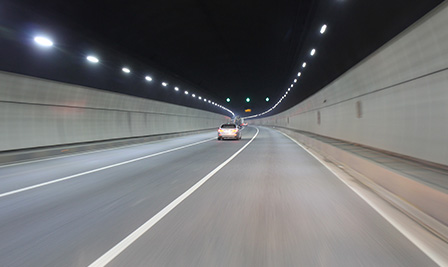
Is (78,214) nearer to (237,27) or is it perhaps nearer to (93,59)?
(93,59)

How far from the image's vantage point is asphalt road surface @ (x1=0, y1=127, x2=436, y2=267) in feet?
11.8

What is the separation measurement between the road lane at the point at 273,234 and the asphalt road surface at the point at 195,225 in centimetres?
1

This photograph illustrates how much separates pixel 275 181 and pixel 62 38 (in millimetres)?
10755

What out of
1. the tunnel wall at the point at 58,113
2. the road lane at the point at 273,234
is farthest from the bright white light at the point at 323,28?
the tunnel wall at the point at 58,113

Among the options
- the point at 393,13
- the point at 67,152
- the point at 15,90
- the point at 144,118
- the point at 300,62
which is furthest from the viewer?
the point at 144,118

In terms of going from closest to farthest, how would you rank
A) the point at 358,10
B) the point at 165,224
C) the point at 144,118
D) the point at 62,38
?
the point at 165,224, the point at 358,10, the point at 62,38, the point at 144,118

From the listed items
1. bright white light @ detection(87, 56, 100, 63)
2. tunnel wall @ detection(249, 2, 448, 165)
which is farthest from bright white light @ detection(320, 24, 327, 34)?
bright white light @ detection(87, 56, 100, 63)

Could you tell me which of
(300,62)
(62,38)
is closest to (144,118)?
(300,62)

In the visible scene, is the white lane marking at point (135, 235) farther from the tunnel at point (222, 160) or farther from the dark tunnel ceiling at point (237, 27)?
the dark tunnel ceiling at point (237, 27)

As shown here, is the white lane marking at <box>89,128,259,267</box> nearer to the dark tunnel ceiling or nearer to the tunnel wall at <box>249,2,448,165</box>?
the tunnel wall at <box>249,2,448,165</box>

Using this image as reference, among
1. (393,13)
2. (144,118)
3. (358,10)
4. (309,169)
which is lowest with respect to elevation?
(309,169)

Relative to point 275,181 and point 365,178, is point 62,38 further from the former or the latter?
point 365,178

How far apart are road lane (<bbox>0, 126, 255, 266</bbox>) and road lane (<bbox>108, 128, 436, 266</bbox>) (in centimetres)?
58

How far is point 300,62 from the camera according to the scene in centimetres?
2438
